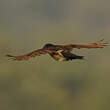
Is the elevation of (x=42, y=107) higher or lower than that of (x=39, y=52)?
lower

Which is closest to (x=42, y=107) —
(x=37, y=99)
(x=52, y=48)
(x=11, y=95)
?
(x=37, y=99)

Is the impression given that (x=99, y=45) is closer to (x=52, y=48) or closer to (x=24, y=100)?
(x=52, y=48)

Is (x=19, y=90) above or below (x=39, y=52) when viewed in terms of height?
below

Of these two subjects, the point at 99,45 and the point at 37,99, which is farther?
the point at 37,99

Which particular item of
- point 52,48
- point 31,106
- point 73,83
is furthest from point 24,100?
point 52,48

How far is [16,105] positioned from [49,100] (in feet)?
11.5

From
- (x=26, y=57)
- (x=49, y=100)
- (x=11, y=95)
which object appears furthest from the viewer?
(x=49, y=100)

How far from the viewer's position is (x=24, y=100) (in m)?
38.6

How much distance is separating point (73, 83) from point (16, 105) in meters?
5.50

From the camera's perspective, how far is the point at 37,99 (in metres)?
39.0

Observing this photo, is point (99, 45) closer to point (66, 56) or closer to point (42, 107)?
point (66, 56)

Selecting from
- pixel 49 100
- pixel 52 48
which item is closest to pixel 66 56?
pixel 52 48

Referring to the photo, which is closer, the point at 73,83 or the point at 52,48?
the point at 52,48

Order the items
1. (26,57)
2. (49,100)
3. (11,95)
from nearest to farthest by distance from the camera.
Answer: (26,57) → (11,95) → (49,100)
